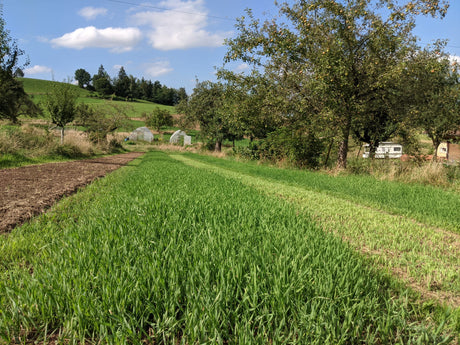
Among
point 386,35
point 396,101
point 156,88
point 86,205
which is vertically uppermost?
point 156,88

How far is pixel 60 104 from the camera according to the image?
22359 millimetres

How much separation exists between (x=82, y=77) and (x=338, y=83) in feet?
476

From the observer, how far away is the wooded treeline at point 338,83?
12.7m

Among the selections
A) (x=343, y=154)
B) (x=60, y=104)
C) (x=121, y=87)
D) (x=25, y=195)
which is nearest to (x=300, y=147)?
(x=343, y=154)

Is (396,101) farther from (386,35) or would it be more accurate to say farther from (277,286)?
(277,286)

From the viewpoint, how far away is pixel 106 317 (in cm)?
165

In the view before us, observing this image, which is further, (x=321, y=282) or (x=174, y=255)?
(x=174, y=255)

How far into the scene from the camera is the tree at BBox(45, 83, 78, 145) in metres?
22.3

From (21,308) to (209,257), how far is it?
4.30 feet

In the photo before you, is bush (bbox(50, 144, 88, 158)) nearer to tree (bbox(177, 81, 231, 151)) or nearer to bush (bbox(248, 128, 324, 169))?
bush (bbox(248, 128, 324, 169))

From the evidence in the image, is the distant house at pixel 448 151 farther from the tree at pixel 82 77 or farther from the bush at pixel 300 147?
the tree at pixel 82 77

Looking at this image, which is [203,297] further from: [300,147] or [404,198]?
[300,147]

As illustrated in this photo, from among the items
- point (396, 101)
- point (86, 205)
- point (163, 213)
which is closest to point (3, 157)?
point (86, 205)

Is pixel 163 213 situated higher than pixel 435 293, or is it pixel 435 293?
pixel 163 213
